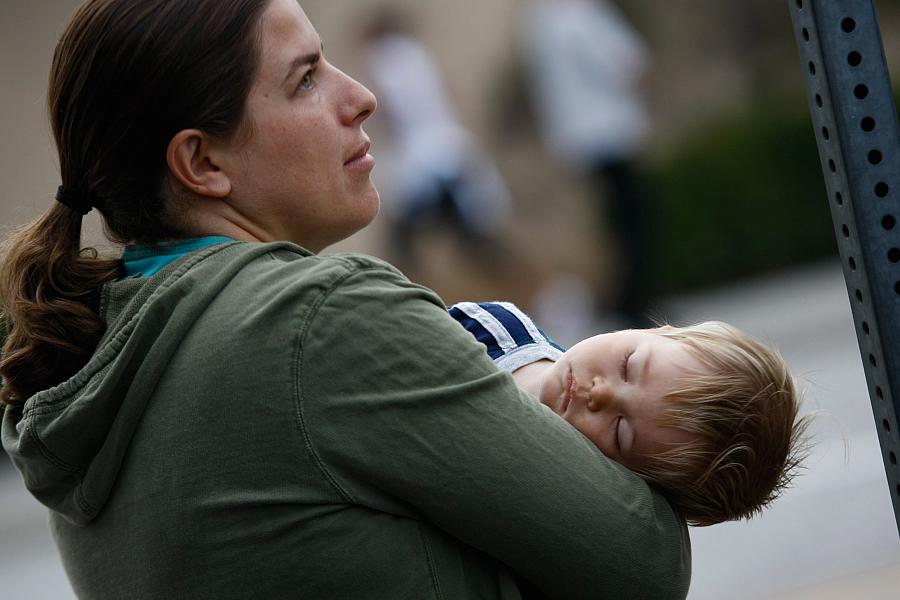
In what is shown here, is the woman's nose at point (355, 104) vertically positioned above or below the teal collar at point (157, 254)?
above

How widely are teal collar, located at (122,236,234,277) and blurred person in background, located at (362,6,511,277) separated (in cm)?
615

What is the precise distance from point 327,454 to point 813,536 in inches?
158

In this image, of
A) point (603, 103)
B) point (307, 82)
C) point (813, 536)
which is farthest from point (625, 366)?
point (603, 103)

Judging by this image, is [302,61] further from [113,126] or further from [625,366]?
[625,366]

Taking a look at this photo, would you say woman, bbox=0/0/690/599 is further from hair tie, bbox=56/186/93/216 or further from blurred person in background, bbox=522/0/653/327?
blurred person in background, bbox=522/0/653/327

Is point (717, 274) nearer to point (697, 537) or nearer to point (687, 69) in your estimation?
point (687, 69)

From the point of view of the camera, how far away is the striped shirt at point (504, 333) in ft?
6.75

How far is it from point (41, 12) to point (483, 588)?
8014 millimetres

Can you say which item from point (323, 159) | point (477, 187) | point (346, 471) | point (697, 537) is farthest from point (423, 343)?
point (477, 187)

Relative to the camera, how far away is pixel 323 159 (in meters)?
1.86

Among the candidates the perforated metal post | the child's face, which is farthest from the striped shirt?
the perforated metal post

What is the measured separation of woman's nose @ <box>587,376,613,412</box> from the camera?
198cm

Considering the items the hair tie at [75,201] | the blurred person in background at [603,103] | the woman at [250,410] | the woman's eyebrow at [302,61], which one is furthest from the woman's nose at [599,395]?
the blurred person in background at [603,103]

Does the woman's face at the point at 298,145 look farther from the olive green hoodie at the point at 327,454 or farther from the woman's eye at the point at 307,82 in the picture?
the olive green hoodie at the point at 327,454
